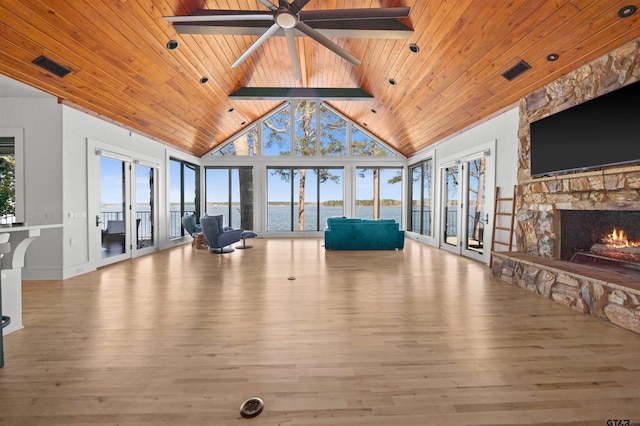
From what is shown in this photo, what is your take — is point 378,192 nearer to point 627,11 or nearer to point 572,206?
point 572,206

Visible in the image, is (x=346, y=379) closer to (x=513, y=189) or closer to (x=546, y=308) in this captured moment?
(x=546, y=308)

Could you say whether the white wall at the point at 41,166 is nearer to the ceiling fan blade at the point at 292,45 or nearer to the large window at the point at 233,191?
the ceiling fan blade at the point at 292,45

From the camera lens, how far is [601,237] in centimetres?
369

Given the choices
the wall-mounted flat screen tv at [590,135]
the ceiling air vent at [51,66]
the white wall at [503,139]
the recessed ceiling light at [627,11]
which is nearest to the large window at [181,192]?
the ceiling air vent at [51,66]

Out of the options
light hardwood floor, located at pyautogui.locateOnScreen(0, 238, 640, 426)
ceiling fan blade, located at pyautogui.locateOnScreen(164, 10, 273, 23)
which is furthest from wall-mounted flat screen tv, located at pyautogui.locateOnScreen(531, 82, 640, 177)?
ceiling fan blade, located at pyautogui.locateOnScreen(164, 10, 273, 23)

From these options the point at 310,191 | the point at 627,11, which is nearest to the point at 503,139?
the point at 627,11

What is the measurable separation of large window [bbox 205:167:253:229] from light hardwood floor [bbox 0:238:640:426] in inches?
237

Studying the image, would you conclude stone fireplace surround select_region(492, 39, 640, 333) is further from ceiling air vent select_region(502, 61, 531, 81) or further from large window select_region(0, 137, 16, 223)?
large window select_region(0, 137, 16, 223)

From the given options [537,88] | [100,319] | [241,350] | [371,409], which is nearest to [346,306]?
[241,350]

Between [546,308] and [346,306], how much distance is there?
2263mm

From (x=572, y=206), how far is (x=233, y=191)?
890cm

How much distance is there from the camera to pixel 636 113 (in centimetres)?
291

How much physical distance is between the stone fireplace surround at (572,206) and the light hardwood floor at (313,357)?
0.66 feet

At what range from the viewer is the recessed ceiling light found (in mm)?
2705
